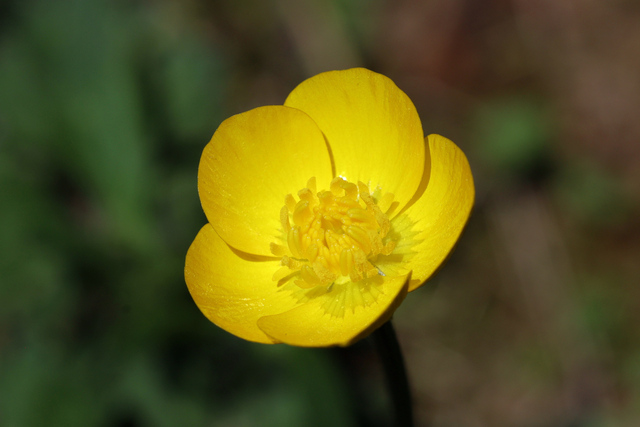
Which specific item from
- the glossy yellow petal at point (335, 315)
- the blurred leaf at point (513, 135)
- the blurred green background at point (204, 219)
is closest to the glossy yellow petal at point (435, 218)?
the glossy yellow petal at point (335, 315)

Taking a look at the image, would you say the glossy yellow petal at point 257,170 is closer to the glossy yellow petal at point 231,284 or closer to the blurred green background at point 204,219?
the glossy yellow petal at point 231,284

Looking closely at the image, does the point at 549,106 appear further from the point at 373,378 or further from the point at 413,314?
the point at 373,378

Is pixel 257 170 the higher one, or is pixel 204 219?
pixel 257 170

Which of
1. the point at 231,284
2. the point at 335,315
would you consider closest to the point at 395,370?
the point at 335,315

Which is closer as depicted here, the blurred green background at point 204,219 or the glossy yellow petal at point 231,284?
the glossy yellow petal at point 231,284

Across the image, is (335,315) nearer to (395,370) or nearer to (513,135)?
(395,370)
